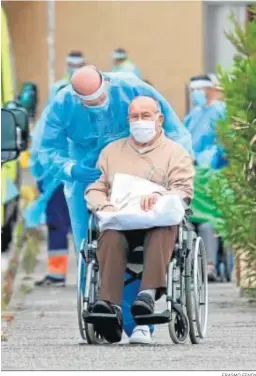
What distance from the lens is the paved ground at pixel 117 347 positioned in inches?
305

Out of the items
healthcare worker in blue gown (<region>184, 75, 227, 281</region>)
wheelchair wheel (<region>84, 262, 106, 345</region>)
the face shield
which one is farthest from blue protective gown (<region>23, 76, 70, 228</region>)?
wheelchair wheel (<region>84, 262, 106, 345</region>)

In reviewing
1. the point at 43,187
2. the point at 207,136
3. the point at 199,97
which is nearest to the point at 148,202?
the point at 43,187

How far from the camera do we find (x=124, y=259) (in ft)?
28.8

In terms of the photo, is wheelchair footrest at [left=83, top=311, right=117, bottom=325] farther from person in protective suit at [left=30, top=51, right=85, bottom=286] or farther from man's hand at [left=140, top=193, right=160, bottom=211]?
person in protective suit at [left=30, top=51, right=85, bottom=286]

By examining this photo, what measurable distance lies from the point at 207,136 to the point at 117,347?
6.21m

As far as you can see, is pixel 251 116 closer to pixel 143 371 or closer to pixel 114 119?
pixel 114 119

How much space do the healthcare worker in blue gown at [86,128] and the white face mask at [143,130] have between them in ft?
0.90

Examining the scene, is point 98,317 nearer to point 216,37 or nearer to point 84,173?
point 84,173

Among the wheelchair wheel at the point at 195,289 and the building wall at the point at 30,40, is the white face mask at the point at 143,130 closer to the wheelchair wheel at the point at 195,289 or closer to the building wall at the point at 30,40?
the wheelchair wheel at the point at 195,289

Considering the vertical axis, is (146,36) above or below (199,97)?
above

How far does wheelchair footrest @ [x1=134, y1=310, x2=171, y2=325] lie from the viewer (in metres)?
8.59

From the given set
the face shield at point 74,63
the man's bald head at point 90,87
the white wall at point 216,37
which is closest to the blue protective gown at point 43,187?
the face shield at point 74,63

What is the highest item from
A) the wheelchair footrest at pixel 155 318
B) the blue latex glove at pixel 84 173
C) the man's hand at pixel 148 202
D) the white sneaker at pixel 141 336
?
the blue latex glove at pixel 84 173

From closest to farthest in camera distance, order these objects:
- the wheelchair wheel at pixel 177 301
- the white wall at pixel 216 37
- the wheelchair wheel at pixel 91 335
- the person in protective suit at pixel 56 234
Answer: the wheelchair wheel at pixel 177 301
the wheelchair wheel at pixel 91 335
the person in protective suit at pixel 56 234
the white wall at pixel 216 37
